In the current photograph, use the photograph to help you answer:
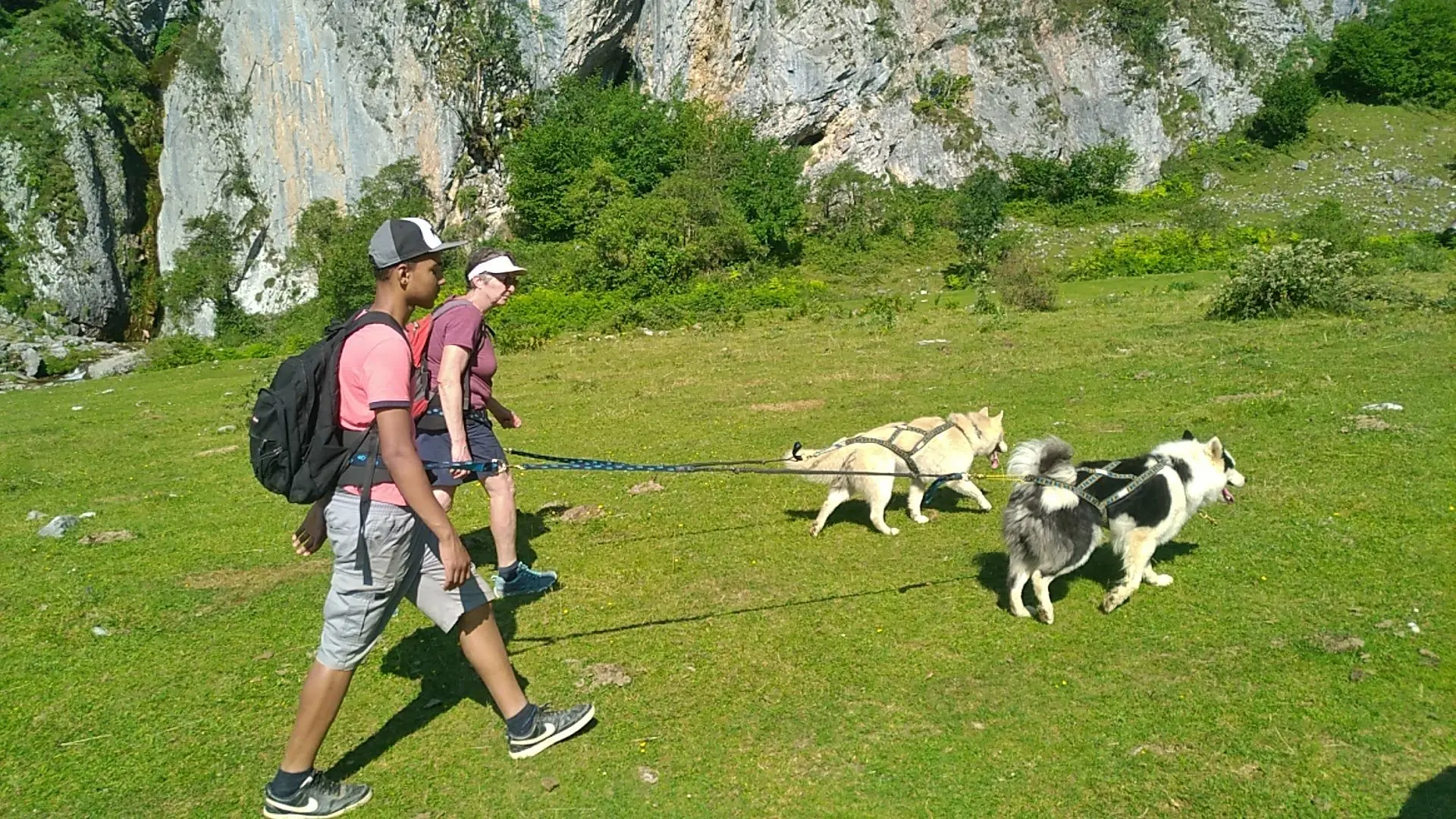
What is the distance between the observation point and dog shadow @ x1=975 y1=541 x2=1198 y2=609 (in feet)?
21.8

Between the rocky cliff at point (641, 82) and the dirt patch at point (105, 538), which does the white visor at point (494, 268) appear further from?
the rocky cliff at point (641, 82)

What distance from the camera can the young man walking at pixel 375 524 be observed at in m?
3.89

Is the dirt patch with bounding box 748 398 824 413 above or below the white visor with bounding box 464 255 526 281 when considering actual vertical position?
below

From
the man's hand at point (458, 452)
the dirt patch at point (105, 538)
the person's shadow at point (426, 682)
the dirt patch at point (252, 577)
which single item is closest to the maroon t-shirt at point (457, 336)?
the man's hand at point (458, 452)

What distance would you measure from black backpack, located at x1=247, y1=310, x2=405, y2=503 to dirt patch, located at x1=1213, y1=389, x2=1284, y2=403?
11522mm

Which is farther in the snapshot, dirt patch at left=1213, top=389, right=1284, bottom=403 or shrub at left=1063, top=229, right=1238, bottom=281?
shrub at left=1063, top=229, right=1238, bottom=281

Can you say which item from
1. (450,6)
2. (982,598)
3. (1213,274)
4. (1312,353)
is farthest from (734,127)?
(982,598)

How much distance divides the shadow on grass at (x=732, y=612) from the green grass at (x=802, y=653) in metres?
0.03

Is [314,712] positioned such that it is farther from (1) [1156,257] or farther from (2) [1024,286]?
(1) [1156,257]

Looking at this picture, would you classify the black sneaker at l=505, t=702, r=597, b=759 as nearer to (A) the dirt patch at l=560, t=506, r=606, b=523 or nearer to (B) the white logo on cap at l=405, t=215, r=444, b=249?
(B) the white logo on cap at l=405, t=215, r=444, b=249

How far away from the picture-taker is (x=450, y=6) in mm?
48312

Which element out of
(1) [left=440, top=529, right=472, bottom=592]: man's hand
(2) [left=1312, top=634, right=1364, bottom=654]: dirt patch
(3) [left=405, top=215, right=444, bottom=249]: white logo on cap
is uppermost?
(3) [left=405, top=215, right=444, bottom=249]: white logo on cap

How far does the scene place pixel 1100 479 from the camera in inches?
242

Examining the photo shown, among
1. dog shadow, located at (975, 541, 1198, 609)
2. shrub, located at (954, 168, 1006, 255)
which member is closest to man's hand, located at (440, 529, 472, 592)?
dog shadow, located at (975, 541, 1198, 609)
